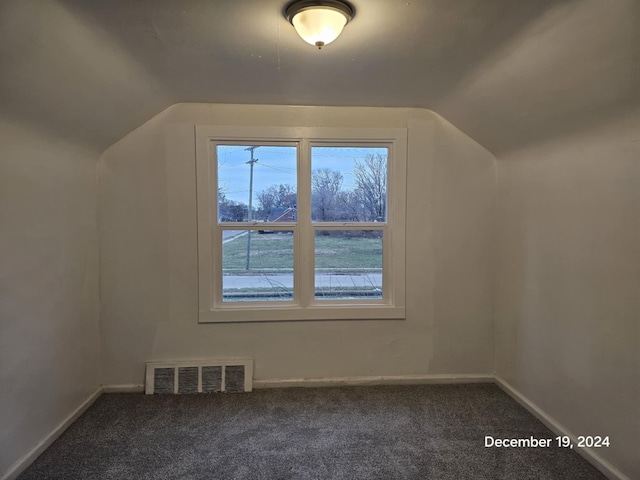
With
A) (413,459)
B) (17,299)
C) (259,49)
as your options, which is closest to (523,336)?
(413,459)

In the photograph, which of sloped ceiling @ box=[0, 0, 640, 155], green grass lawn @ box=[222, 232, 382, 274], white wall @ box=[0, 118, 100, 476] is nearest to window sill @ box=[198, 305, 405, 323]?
green grass lawn @ box=[222, 232, 382, 274]

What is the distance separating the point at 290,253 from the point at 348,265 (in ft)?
1.64

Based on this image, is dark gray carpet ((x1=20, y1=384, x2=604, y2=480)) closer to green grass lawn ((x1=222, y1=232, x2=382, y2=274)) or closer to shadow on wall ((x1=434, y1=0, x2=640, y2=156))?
green grass lawn ((x1=222, y1=232, x2=382, y2=274))

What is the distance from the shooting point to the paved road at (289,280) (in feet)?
9.73

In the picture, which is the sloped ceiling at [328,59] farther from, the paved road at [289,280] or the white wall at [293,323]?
the paved road at [289,280]

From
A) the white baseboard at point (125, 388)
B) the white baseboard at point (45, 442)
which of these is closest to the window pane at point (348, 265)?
the white baseboard at point (125, 388)

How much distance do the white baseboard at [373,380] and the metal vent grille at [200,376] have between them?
13 centimetres

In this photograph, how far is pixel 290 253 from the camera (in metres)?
2.97

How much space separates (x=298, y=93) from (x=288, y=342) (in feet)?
6.29

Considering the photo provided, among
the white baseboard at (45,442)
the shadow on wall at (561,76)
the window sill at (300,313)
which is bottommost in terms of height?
the white baseboard at (45,442)

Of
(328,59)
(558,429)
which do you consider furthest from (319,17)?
(558,429)

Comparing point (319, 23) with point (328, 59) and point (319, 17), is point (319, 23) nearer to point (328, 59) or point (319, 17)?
point (319, 17)

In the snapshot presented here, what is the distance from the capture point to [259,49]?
1.92 metres

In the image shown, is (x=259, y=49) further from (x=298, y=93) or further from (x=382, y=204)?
(x=382, y=204)
